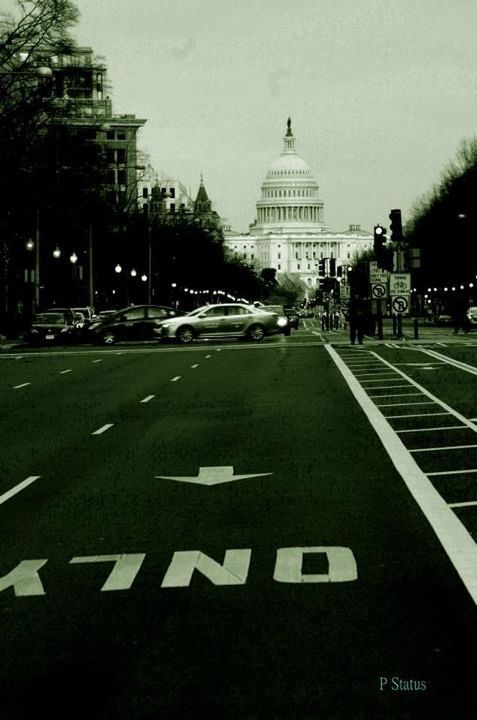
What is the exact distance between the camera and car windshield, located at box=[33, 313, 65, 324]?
68562 mm

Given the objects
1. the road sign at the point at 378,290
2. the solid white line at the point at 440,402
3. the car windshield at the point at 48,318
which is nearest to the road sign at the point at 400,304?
the road sign at the point at 378,290

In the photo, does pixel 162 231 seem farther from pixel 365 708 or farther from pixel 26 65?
pixel 365 708

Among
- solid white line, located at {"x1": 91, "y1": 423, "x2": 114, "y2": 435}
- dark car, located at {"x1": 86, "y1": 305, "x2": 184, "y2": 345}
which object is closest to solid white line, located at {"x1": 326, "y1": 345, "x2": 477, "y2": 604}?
solid white line, located at {"x1": 91, "y1": 423, "x2": 114, "y2": 435}

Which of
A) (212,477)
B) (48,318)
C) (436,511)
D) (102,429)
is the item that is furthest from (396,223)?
(436,511)

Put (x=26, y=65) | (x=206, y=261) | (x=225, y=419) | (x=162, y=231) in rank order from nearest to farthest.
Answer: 1. (x=225, y=419)
2. (x=26, y=65)
3. (x=162, y=231)
4. (x=206, y=261)

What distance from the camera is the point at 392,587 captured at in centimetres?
978

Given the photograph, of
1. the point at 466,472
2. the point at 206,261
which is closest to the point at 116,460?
the point at 466,472

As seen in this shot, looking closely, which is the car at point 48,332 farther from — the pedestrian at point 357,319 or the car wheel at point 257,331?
the pedestrian at point 357,319

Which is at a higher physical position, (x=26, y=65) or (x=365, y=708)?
(x=26, y=65)

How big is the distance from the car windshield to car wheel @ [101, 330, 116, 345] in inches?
98.8

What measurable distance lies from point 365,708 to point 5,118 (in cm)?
4771

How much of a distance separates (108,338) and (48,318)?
359 centimetres

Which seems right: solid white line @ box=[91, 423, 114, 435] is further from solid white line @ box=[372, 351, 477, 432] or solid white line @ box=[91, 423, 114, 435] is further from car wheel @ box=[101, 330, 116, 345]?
car wheel @ box=[101, 330, 116, 345]

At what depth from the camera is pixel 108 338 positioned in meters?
66.9
